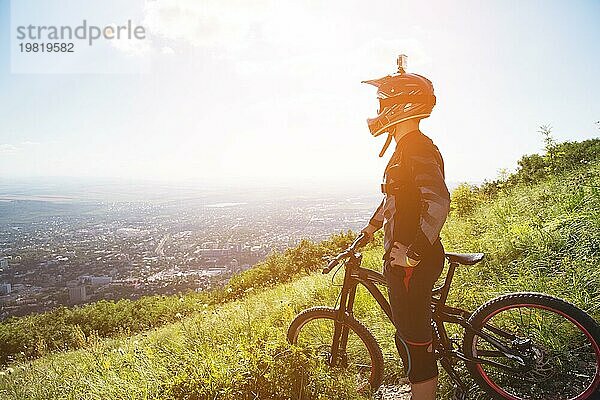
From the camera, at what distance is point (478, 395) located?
382cm

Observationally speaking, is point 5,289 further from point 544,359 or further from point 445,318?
point 544,359

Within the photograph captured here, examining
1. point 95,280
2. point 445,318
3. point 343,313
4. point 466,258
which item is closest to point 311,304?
point 343,313

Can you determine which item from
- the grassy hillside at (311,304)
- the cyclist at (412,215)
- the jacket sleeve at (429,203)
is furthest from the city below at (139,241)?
the jacket sleeve at (429,203)

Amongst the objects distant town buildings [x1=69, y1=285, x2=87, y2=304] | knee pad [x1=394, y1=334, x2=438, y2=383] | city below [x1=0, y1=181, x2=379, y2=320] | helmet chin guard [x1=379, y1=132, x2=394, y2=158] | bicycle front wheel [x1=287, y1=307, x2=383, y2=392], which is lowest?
distant town buildings [x1=69, y1=285, x2=87, y2=304]

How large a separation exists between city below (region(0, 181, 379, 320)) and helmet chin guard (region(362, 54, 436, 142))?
842 inches

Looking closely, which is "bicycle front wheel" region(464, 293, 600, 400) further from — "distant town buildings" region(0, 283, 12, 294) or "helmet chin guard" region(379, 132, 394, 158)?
"distant town buildings" region(0, 283, 12, 294)

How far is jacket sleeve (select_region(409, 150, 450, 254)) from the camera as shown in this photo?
2963mm

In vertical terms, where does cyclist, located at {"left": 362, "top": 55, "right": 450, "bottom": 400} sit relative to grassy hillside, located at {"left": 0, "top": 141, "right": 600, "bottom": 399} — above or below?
above

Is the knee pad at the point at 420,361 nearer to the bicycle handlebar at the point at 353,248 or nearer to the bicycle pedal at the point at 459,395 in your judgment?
the bicycle pedal at the point at 459,395

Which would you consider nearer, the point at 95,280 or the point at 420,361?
the point at 420,361

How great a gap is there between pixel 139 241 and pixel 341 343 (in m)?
68.6

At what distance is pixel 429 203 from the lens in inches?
117

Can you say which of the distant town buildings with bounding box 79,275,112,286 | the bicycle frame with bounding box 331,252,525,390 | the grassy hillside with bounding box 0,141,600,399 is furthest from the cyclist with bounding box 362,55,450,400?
the distant town buildings with bounding box 79,275,112,286

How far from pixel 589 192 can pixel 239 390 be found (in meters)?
5.69
